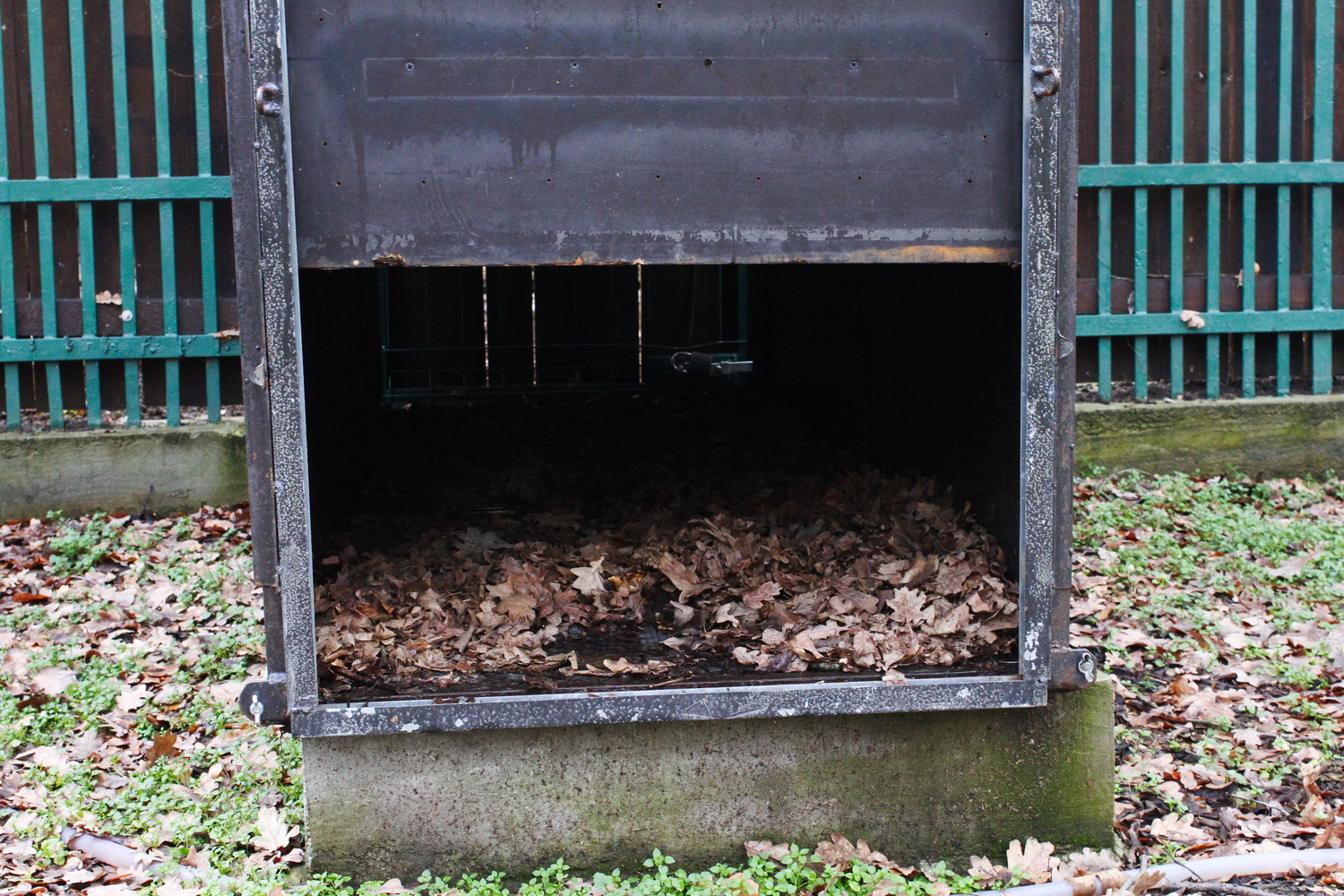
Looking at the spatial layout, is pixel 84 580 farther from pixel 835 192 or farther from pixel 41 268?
pixel 835 192

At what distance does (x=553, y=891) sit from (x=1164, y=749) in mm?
2252

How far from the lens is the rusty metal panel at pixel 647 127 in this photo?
2836 mm

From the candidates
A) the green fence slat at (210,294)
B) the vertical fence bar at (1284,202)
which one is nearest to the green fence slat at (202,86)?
the green fence slat at (210,294)

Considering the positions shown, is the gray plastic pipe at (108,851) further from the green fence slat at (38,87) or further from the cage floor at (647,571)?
the green fence slat at (38,87)

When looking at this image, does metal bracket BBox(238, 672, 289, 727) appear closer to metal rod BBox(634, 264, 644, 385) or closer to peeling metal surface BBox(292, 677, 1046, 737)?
peeling metal surface BBox(292, 677, 1046, 737)

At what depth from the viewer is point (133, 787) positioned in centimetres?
365

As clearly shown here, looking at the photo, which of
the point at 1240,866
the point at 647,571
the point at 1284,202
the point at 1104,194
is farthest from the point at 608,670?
the point at 1284,202

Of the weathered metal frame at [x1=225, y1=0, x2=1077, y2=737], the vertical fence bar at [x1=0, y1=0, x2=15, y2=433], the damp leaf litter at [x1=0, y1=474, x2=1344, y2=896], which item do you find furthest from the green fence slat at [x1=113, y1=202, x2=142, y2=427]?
the weathered metal frame at [x1=225, y1=0, x2=1077, y2=737]

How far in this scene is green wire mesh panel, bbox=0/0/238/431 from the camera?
6.05 metres

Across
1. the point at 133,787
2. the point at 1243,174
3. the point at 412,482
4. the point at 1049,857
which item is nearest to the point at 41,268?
the point at 412,482

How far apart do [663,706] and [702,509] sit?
2.32 m

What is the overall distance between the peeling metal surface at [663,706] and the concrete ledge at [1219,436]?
13.3ft

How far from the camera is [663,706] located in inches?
119

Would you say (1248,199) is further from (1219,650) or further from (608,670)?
(608,670)
